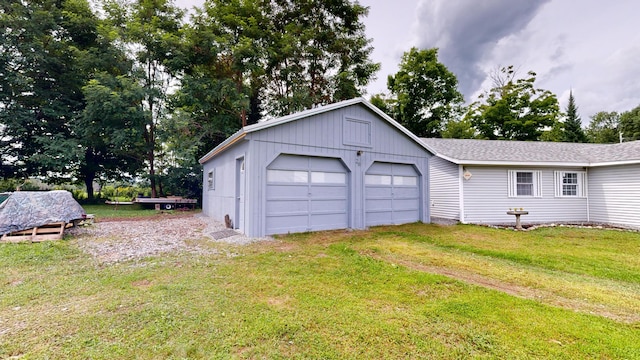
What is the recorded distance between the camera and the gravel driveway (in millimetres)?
5684

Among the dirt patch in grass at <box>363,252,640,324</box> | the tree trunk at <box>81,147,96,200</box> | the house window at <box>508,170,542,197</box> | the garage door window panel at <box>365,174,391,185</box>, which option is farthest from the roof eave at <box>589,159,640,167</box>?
the tree trunk at <box>81,147,96,200</box>

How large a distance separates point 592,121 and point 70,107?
6021 centimetres

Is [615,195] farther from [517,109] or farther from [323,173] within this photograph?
[517,109]

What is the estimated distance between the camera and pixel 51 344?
2404mm

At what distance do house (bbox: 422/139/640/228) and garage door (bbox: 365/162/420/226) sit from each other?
1731mm

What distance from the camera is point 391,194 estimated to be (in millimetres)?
9773

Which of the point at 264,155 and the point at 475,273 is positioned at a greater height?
the point at 264,155

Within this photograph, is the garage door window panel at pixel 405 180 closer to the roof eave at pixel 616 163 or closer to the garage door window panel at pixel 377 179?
the garage door window panel at pixel 377 179

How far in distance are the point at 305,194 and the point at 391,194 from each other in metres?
3.60

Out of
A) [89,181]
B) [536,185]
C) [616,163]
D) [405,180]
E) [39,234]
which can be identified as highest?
[616,163]

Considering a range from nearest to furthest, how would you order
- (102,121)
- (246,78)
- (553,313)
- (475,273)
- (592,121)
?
1. (553,313)
2. (475,273)
3. (102,121)
4. (246,78)
5. (592,121)

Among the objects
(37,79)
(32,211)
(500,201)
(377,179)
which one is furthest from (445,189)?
(37,79)

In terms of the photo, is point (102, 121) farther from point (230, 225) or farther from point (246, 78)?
point (230, 225)

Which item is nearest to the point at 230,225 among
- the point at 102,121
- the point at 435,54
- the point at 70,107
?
the point at 102,121
